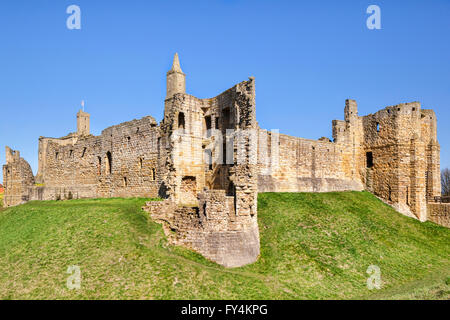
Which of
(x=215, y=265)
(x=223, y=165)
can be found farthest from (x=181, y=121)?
(x=215, y=265)

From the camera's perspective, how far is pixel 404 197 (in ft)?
97.2

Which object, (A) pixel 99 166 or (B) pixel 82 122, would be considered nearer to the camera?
(A) pixel 99 166

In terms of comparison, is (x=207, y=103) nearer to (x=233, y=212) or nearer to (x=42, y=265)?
Result: (x=233, y=212)

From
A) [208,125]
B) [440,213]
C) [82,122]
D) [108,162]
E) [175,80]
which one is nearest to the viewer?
[208,125]

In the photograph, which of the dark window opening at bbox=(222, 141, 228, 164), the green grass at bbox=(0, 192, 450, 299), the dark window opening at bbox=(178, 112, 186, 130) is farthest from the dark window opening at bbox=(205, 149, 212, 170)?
the green grass at bbox=(0, 192, 450, 299)

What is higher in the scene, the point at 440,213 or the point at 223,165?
the point at 223,165

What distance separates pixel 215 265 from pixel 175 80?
13603 millimetres

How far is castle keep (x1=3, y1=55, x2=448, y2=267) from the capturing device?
1714 centimetres

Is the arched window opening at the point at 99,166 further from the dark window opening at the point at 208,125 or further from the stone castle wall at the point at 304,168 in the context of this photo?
the stone castle wall at the point at 304,168

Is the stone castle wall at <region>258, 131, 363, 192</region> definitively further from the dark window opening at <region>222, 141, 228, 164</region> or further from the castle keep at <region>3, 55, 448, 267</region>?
the dark window opening at <region>222, 141, 228, 164</region>

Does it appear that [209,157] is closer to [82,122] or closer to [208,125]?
[208,125]

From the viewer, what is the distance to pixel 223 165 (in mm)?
21297

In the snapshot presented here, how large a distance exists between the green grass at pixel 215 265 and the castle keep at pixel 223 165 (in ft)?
5.63
